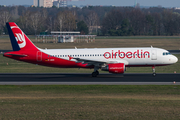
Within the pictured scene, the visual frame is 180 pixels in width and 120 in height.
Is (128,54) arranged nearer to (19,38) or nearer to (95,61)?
(95,61)

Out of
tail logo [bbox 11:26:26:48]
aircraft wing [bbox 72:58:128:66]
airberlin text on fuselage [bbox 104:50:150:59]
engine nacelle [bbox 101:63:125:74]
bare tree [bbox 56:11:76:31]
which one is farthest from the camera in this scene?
bare tree [bbox 56:11:76:31]

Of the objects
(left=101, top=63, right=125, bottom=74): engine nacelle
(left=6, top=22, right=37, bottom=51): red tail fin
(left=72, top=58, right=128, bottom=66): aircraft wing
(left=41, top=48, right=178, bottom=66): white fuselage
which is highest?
(left=6, top=22, right=37, bottom=51): red tail fin

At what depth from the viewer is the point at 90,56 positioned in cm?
3856

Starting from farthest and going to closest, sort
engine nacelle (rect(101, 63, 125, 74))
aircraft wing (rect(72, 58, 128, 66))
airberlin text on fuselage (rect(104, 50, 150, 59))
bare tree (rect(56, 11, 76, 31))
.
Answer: bare tree (rect(56, 11, 76, 31)), airberlin text on fuselage (rect(104, 50, 150, 59)), aircraft wing (rect(72, 58, 128, 66)), engine nacelle (rect(101, 63, 125, 74))

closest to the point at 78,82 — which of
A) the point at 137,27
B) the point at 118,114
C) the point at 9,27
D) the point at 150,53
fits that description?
the point at 150,53

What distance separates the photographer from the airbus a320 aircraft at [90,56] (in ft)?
125

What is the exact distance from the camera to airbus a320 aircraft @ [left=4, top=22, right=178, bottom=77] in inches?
1499

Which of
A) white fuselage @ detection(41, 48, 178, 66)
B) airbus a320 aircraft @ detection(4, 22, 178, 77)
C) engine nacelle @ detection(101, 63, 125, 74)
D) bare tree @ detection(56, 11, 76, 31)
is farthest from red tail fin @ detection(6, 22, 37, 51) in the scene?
bare tree @ detection(56, 11, 76, 31)

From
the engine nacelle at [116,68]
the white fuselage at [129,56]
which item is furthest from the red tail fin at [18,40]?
the engine nacelle at [116,68]

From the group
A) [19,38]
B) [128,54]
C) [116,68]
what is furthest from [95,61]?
[19,38]

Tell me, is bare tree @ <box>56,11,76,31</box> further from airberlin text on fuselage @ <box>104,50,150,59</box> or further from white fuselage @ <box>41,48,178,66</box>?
airberlin text on fuselage @ <box>104,50,150,59</box>

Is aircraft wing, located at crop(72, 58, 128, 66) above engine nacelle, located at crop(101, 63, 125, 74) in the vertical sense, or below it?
above

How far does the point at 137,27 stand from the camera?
19550 centimetres

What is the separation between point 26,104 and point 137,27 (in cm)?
17990
